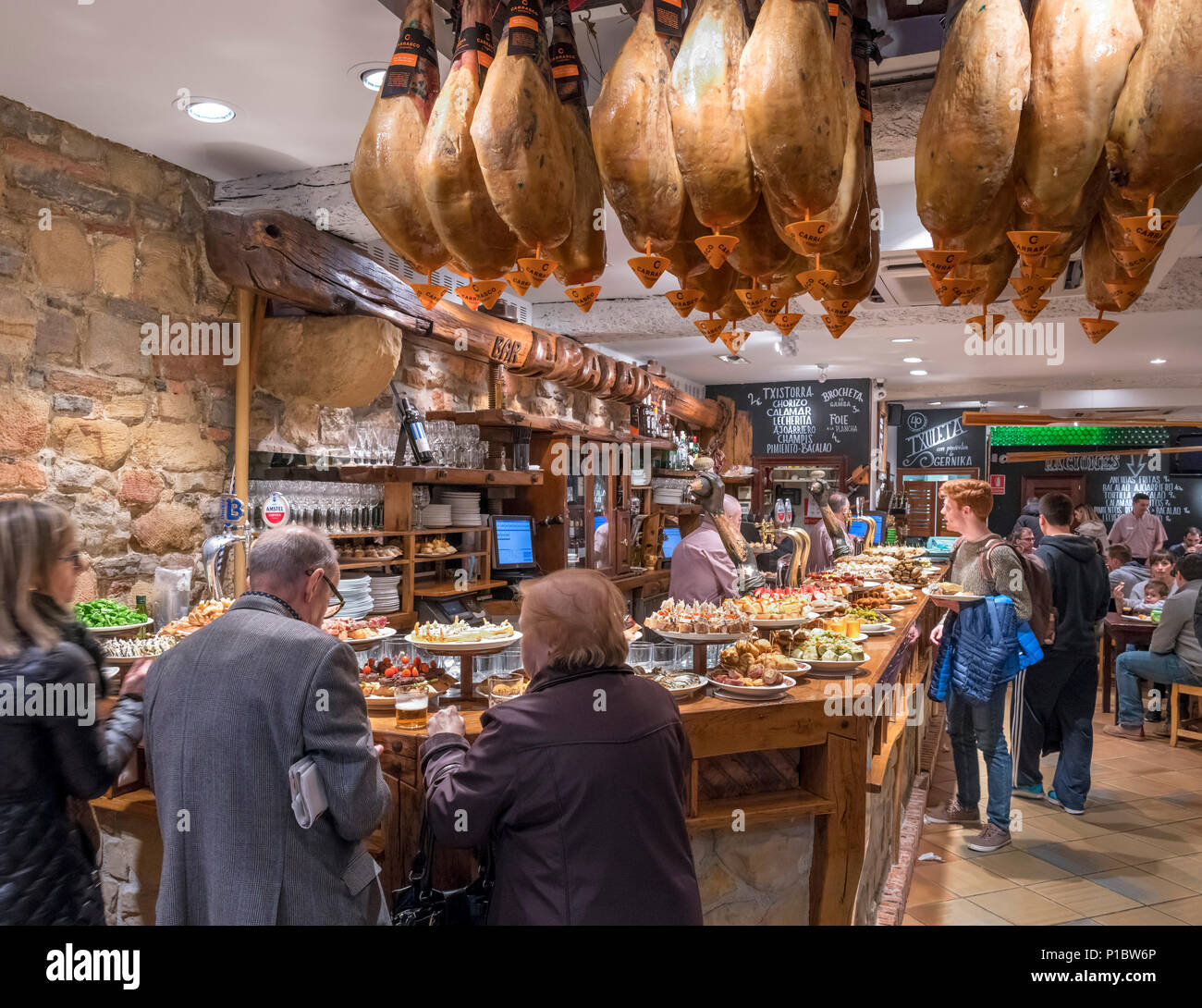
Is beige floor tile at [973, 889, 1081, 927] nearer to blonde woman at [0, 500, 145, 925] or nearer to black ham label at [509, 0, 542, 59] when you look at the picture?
blonde woman at [0, 500, 145, 925]

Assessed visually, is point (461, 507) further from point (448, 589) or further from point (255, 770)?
point (255, 770)

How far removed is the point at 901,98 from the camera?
109 inches

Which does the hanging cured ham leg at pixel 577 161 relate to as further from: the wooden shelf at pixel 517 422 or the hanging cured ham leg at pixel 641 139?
the wooden shelf at pixel 517 422

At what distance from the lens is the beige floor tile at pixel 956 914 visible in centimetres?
412

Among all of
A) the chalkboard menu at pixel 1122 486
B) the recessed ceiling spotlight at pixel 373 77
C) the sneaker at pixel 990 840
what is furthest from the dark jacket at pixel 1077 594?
the chalkboard menu at pixel 1122 486

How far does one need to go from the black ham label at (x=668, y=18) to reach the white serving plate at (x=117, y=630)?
326 centimetres

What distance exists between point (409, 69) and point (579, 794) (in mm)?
1468

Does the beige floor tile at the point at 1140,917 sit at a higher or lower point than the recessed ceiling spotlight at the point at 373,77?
lower

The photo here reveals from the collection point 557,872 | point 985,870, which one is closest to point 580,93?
point 557,872

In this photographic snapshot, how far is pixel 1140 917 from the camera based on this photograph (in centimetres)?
416

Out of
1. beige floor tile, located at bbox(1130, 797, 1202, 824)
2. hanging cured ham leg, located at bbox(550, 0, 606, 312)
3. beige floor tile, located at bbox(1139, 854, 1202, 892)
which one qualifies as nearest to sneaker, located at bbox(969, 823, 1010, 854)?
A: beige floor tile, located at bbox(1139, 854, 1202, 892)

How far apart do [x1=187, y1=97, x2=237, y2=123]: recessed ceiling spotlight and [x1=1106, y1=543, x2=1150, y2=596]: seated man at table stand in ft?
28.9

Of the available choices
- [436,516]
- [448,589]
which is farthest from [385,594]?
[436,516]

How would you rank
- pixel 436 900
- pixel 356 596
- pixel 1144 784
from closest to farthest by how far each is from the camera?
pixel 436 900
pixel 356 596
pixel 1144 784
